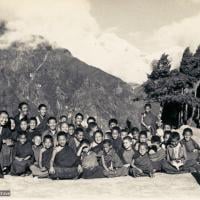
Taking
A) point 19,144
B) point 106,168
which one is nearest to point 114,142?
point 106,168

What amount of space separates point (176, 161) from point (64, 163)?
1975 mm

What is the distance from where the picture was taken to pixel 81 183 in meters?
7.11

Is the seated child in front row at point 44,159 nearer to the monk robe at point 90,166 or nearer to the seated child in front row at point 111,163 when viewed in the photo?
the monk robe at point 90,166

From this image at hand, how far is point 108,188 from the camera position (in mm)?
6977

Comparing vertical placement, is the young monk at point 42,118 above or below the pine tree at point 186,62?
below

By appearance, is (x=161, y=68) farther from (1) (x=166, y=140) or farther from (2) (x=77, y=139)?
(2) (x=77, y=139)

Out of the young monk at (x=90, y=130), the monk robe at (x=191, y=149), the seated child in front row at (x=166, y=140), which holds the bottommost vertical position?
the monk robe at (x=191, y=149)

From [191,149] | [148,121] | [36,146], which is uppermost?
[148,121]

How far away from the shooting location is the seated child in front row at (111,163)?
7.55 m

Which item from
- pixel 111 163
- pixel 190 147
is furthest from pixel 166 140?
pixel 111 163

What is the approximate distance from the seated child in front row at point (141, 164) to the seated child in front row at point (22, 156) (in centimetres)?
171

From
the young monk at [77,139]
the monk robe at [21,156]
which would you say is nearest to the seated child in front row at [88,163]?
the young monk at [77,139]

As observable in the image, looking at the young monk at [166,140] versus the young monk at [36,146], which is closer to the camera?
the young monk at [36,146]

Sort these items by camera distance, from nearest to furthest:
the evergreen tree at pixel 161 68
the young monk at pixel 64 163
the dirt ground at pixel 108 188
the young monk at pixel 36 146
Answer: the dirt ground at pixel 108 188, the young monk at pixel 64 163, the young monk at pixel 36 146, the evergreen tree at pixel 161 68
